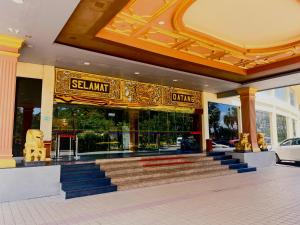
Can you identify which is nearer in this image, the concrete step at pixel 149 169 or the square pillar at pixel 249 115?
the concrete step at pixel 149 169

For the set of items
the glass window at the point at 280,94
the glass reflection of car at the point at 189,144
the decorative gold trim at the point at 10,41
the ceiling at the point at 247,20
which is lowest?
the glass reflection of car at the point at 189,144

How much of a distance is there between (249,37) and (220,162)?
14.1 ft

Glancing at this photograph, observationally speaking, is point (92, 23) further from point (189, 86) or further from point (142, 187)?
point (189, 86)

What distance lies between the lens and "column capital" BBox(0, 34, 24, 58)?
16.7 feet

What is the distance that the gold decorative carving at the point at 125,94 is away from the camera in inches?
295

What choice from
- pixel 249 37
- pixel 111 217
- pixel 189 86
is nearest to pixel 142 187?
pixel 111 217

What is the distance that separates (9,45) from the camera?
5.18m

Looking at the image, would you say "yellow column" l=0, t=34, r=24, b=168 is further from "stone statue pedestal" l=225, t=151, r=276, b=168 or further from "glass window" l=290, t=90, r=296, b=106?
"glass window" l=290, t=90, r=296, b=106

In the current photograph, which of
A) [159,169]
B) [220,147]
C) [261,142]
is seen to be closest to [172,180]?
[159,169]

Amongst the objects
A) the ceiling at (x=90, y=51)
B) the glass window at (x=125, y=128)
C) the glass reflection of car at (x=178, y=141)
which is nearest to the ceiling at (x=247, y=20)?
the ceiling at (x=90, y=51)

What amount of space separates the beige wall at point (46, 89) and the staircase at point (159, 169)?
1.96 meters

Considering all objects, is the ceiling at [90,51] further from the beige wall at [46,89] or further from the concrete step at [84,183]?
the concrete step at [84,183]

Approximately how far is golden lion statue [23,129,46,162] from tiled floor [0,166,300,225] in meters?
0.95

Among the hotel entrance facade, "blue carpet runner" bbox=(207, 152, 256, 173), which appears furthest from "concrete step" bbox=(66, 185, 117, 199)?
"blue carpet runner" bbox=(207, 152, 256, 173)
